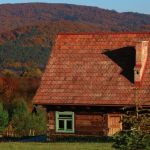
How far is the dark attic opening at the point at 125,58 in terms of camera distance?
115ft

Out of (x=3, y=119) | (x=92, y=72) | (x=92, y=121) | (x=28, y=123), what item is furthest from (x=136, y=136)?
(x=3, y=119)

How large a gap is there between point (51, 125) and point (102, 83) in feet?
12.0

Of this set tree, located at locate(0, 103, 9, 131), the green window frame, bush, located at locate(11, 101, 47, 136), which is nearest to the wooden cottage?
the green window frame

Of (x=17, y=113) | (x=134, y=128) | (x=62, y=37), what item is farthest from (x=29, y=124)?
(x=134, y=128)

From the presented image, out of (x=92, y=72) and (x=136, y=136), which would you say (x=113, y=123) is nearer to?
(x=92, y=72)

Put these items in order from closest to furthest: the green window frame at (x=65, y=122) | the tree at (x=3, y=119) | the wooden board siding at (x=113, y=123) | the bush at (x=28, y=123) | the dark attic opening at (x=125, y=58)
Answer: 1. the wooden board siding at (x=113, y=123)
2. the green window frame at (x=65, y=122)
3. the dark attic opening at (x=125, y=58)
4. the bush at (x=28, y=123)
5. the tree at (x=3, y=119)

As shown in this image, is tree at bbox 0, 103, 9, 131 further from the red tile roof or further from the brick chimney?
the brick chimney

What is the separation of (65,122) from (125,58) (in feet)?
17.0

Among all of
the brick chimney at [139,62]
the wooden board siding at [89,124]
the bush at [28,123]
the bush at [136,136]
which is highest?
the brick chimney at [139,62]

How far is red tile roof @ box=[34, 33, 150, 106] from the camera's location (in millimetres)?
34125

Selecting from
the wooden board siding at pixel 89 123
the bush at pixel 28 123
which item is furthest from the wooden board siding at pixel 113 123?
the bush at pixel 28 123

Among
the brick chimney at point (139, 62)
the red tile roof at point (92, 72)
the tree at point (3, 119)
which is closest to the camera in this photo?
the red tile roof at point (92, 72)

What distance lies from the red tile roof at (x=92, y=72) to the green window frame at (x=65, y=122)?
0.85 meters

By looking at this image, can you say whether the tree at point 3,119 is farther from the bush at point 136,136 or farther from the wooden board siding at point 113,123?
the bush at point 136,136
